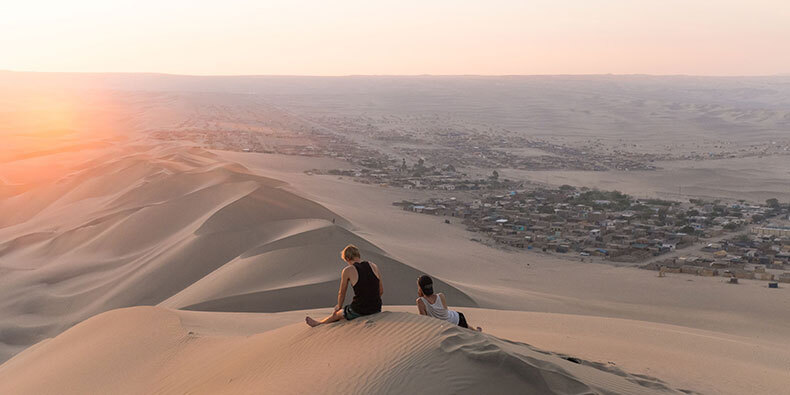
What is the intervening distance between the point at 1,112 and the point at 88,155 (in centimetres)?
6064

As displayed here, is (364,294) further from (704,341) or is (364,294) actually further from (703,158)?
(703,158)

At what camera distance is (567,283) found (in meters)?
20.2

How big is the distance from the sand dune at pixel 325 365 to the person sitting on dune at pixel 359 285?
0.13 meters

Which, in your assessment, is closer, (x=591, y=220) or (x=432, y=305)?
(x=432, y=305)

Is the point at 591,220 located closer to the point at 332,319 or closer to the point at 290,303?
the point at 290,303

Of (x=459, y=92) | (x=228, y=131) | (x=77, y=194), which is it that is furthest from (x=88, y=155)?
(x=459, y=92)

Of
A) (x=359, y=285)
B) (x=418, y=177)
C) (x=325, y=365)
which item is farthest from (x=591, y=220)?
(x=325, y=365)

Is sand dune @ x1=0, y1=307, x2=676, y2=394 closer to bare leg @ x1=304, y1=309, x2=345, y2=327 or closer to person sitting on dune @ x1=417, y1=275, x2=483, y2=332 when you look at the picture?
bare leg @ x1=304, y1=309, x2=345, y2=327

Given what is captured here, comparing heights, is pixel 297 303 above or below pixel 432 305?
below

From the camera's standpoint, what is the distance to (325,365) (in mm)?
6176

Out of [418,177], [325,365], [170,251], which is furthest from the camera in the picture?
[418,177]

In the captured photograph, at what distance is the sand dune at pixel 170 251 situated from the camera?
1522 cm

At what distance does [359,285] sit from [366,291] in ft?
0.34

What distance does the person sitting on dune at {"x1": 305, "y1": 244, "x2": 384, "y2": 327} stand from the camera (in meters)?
6.80
